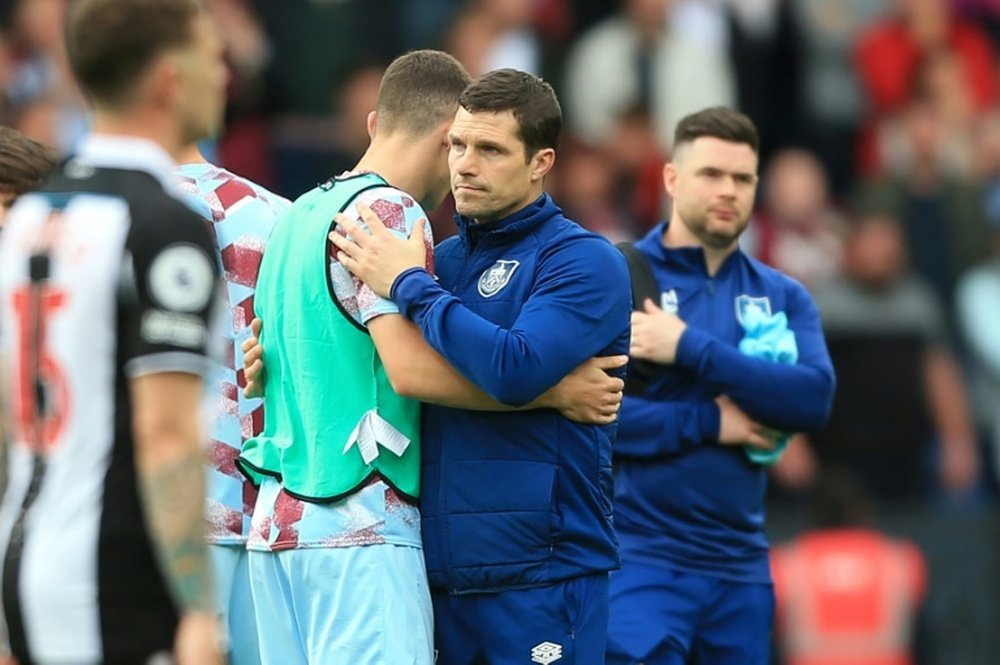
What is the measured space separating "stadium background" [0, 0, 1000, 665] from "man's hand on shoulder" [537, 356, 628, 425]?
599 cm

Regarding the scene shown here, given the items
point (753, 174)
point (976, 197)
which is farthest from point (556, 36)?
point (753, 174)

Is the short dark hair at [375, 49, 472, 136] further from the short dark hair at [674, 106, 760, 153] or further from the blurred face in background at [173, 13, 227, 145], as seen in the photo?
the short dark hair at [674, 106, 760, 153]

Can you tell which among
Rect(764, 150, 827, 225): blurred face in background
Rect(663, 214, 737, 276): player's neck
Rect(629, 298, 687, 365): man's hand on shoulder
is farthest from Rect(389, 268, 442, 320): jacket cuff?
Rect(764, 150, 827, 225): blurred face in background

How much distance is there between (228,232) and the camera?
269 inches

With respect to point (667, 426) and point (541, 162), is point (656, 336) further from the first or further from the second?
point (541, 162)

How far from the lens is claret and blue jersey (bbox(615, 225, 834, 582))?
754cm

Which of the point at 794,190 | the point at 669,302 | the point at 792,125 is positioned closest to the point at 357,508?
the point at 669,302

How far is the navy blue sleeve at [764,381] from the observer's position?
749 centimetres

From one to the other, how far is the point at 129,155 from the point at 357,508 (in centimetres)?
161

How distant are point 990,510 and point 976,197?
259cm

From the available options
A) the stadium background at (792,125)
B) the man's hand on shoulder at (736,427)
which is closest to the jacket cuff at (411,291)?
the man's hand on shoulder at (736,427)

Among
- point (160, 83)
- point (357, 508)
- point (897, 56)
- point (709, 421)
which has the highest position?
point (897, 56)

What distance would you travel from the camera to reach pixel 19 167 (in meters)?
6.65

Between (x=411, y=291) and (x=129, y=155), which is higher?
(x=129, y=155)
